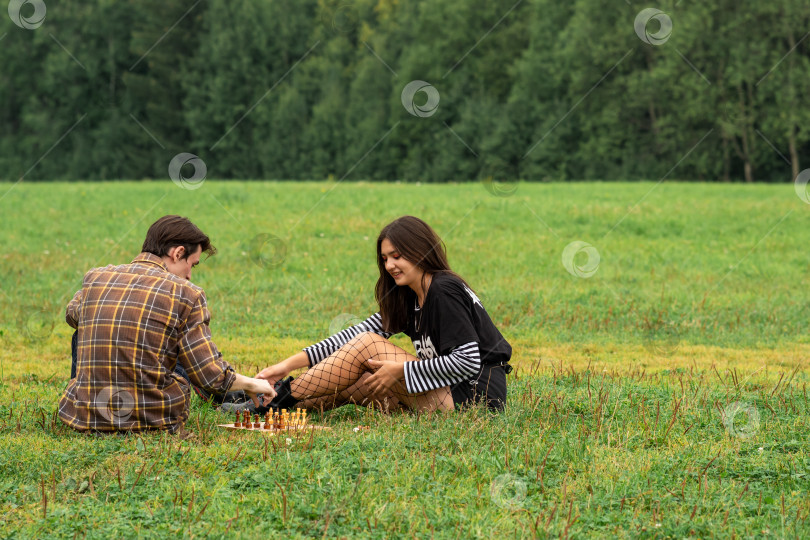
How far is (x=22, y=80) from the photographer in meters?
59.5

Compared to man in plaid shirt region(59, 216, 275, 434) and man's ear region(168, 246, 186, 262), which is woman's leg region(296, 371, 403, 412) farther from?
man's ear region(168, 246, 186, 262)

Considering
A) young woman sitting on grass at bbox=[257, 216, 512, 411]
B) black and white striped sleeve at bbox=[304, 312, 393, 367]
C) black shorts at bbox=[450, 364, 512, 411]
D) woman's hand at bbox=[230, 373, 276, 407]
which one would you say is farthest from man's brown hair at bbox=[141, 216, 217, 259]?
black shorts at bbox=[450, 364, 512, 411]

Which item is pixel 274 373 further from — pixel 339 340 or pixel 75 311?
pixel 75 311

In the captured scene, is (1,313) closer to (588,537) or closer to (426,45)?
(588,537)

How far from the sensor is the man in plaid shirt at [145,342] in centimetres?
506

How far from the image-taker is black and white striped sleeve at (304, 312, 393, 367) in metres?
6.36

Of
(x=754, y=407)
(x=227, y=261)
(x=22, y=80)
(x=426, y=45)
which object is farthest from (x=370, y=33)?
(x=754, y=407)

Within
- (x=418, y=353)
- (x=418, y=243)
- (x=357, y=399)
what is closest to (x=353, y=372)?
(x=357, y=399)

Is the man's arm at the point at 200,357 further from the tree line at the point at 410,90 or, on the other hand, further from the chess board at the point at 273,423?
the tree line at the point at 410,90

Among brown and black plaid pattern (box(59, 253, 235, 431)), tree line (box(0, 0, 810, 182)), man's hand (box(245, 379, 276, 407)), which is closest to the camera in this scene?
brown and black plaid pattern (box(59, 253, 235, 431))

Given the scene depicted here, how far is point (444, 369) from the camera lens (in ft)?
18.7

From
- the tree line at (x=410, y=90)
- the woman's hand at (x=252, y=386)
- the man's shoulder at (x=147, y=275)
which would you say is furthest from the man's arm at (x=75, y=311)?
the tree line at (x=410, y=90)

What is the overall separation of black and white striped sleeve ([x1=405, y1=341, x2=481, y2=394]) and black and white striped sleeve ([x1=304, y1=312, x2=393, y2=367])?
693 millimetres

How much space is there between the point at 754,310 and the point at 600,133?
129 ft
